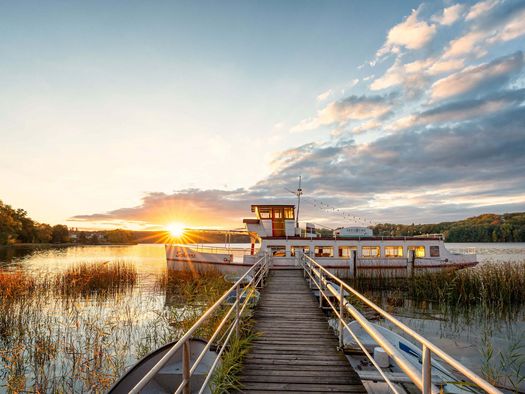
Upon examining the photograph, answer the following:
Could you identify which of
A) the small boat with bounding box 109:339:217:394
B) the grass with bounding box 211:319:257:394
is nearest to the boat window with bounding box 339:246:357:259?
the grass with bounding box 211:319:257:394

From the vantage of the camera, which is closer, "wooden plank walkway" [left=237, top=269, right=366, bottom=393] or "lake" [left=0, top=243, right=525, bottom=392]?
"wooden plank walkway" [left=237, top=269, right=366, bottom=393]

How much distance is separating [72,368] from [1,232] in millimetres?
94248

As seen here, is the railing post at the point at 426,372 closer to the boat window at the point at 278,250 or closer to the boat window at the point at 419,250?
the boat window at the point at 278,250

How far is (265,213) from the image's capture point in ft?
102

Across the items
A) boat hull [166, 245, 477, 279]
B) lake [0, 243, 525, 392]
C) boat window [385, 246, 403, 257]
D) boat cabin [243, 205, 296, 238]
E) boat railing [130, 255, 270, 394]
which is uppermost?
boat cabin [243, 205, 296, 238]

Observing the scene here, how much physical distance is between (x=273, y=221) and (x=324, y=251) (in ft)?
18.1

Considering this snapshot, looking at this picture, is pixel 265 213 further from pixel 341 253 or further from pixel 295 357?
pixel 295 357

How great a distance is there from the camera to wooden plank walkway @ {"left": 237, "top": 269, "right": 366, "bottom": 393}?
5043 millimetres

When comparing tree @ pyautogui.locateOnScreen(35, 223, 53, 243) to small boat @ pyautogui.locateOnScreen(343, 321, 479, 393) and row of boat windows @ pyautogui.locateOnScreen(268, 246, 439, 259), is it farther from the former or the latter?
small boat @ pyautogui.locateOnScreen(343, 321, 479, 393)

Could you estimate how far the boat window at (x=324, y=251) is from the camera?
92.8 ft

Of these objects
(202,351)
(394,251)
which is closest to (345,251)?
(394,251)

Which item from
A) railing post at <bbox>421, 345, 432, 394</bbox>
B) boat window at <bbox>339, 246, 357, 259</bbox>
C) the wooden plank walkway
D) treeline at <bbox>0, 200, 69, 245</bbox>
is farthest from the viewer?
treeline at <bbox>0, 200, 69, 245</bbox>

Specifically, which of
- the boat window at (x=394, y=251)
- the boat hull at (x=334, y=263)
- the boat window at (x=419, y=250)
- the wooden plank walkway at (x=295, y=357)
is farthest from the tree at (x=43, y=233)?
the wooden plank walkway at (x=295, y=357)

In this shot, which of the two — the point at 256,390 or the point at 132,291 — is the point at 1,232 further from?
the point at 256,390
